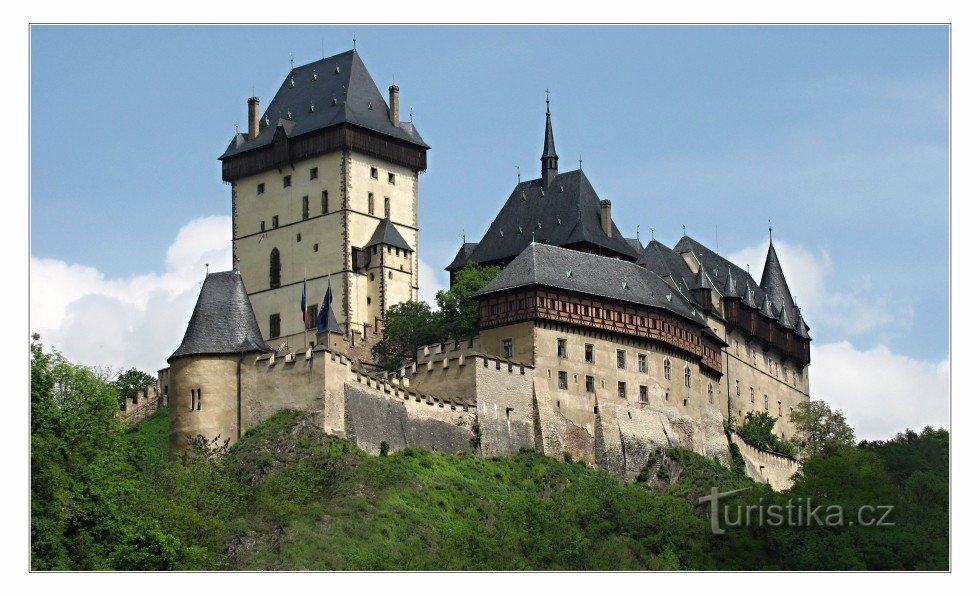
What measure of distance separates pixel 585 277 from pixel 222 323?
55.7ft

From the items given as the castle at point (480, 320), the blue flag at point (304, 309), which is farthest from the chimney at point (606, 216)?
the blue flag at point (304, 309)

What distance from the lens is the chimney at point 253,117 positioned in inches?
4609

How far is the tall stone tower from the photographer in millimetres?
111875

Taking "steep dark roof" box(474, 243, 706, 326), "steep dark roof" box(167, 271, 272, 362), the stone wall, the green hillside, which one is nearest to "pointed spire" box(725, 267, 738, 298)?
the stone wall

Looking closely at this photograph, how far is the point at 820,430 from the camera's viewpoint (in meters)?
112

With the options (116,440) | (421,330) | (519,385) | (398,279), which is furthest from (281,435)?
(398,279)

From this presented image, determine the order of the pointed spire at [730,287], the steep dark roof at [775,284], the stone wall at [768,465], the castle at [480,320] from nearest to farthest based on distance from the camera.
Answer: the castle at [480,320]
the stone wall at [768,465]
the pointed spire at [730,287]
the steep dark roof at [775,284]

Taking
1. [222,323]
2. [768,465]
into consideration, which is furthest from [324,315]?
[768,465]

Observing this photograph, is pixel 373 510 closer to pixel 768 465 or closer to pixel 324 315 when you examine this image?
pixel 324 315

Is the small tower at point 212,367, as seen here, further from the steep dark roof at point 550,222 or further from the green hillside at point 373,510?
the steep dark roof at point 550,222

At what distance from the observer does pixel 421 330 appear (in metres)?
103

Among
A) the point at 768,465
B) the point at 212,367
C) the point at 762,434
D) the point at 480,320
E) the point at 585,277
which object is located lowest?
the point at 768,465

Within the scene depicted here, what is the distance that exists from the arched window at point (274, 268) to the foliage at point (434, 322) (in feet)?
30.7

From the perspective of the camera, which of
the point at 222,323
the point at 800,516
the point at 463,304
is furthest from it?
the point at 463,304
